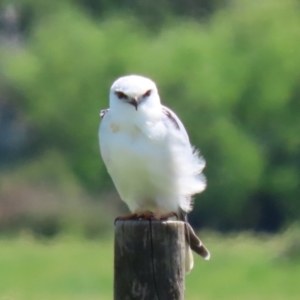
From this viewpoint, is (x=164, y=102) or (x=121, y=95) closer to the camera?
(x=121, y=95)

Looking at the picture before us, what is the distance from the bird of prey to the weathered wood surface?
35.4 inches

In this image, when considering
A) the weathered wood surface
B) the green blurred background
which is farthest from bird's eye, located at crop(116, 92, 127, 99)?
the green blurred background

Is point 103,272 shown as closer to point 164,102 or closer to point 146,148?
point 146,148

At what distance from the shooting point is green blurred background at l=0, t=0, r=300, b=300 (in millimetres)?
26453

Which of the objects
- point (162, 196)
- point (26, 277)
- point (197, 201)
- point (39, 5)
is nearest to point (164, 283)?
point (162, 196)

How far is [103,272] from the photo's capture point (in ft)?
56.2

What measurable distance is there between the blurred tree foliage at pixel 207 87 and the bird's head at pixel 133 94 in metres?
22.7

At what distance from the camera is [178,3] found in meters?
34.8

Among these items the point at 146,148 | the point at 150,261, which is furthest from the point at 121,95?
the point at 150,261

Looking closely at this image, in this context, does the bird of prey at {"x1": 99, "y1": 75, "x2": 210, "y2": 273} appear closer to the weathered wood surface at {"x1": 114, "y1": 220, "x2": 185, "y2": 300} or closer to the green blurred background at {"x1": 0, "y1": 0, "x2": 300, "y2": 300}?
the weathered wood surface at {"x1": 114, "y1": 220, "x2": 185, "y2": 300}

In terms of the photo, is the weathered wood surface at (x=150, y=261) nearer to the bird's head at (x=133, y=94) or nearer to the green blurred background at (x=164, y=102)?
the bird's head at (x=133, y=94)

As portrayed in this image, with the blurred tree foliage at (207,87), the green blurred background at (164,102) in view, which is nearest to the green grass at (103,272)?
the green blurred background at (164,102)

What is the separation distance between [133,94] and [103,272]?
12348 millimetres

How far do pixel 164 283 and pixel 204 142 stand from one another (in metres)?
25.8
